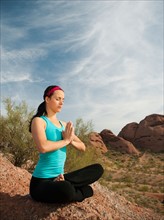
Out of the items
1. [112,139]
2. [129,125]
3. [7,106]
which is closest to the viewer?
[7,106]

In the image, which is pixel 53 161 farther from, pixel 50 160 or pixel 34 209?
pixel 34 209

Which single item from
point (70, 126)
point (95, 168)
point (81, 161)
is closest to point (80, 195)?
point (95, 168)

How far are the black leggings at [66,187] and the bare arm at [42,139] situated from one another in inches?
17.9

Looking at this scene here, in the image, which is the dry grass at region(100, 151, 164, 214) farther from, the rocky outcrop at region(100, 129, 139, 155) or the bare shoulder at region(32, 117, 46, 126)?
the bare shoulder at region(32, 117, 46, 126)

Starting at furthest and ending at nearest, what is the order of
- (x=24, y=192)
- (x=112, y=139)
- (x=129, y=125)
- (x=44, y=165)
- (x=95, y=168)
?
(x=129, y=125) < (x=112, y=139) < (x=24, y=192) < (x=95, y=168) < (x=44, y=165)

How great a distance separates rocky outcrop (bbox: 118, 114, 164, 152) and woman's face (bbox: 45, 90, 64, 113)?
4438 centimetres

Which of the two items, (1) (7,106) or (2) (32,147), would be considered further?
(1) (7,106)

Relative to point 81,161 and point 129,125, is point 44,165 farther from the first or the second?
point 129,125

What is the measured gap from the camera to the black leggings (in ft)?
13.0

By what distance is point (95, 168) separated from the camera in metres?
4.32

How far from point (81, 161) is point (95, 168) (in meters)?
10.3

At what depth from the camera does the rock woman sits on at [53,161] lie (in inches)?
155

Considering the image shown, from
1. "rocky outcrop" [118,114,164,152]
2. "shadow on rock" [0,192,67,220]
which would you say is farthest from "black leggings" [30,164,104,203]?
"rocky outcrop" [118,114,164,152]

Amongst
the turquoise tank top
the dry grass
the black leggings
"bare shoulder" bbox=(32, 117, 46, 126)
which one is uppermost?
"bare shoulder" bbox=(32, 117, 46, 126)
